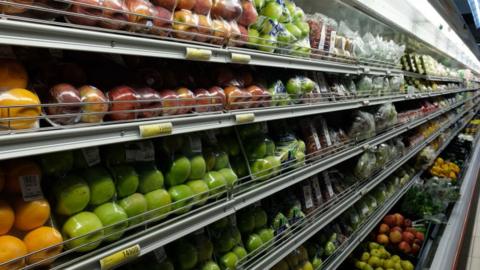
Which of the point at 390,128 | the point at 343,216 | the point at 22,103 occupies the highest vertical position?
the point at 22,103

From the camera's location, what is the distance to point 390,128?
3.13 meters

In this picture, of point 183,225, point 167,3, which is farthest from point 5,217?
point 167,3

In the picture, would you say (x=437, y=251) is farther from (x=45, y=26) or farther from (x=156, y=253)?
(x=45, y=26)

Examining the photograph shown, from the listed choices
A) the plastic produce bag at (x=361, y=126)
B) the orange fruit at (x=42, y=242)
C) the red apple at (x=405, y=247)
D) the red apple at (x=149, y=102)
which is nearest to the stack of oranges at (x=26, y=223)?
the orange fruit at (x=42, y=242)

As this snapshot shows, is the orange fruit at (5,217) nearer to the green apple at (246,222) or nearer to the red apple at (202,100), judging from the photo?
the red apple at (202,100)

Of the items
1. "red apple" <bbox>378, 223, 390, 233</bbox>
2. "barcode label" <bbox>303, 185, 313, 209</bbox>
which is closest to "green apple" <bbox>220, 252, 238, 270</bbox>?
"barcode label" <bbox>303, 185, 313, 209</bbox>

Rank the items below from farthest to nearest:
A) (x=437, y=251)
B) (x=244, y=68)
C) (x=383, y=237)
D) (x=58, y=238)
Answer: (x=383, y=237) < (x=437, y=251) < (x=244, y=68) < (x=58, y=238)

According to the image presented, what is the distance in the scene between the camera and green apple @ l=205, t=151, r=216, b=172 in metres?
1.32

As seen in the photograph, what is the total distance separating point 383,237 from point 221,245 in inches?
83.0

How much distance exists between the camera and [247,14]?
140 cm

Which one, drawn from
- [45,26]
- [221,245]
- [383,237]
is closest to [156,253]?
[221,245]

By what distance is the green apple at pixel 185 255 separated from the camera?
48.5 inches

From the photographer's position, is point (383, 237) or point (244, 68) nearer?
point (244, 68)

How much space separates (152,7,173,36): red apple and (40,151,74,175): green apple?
400 millimetres
